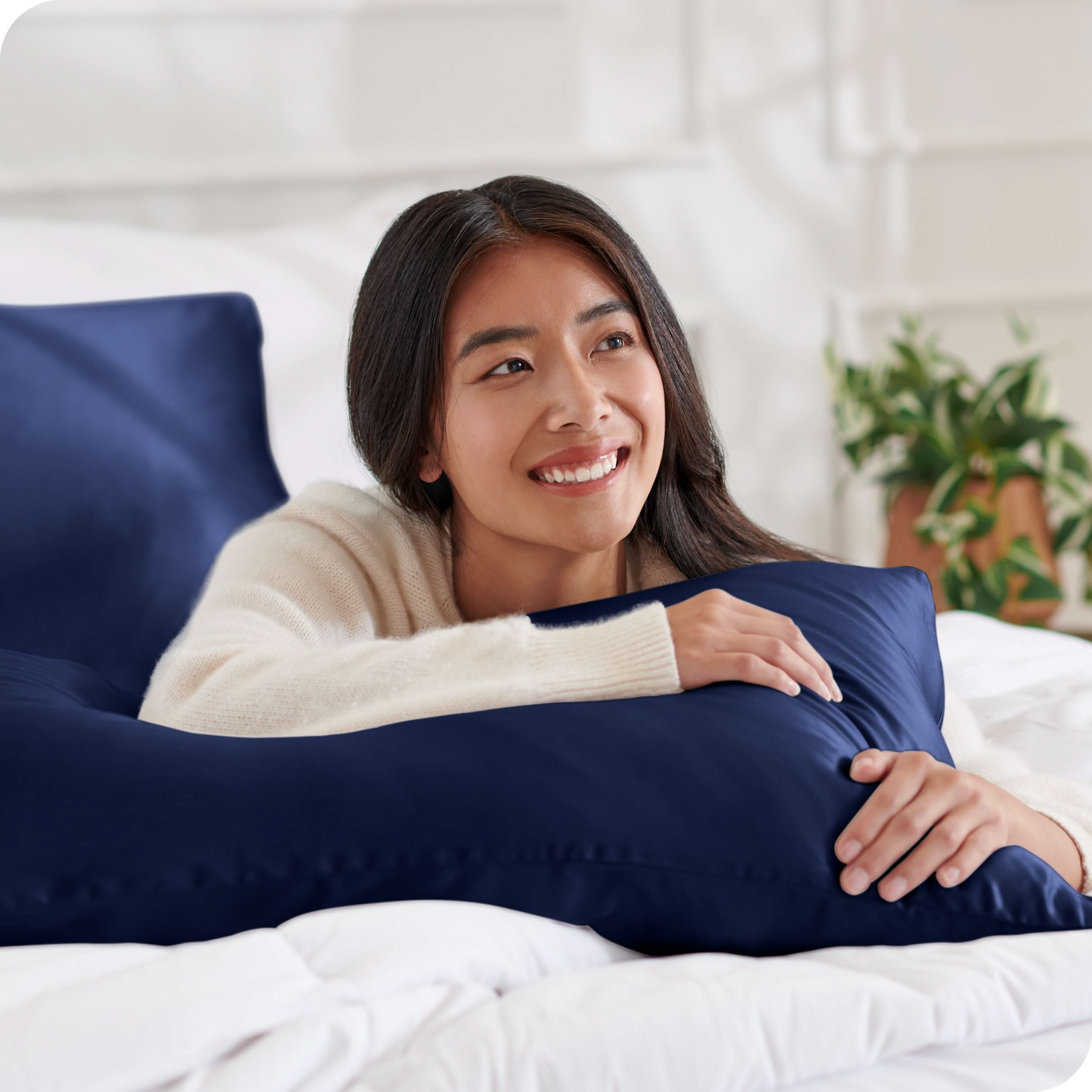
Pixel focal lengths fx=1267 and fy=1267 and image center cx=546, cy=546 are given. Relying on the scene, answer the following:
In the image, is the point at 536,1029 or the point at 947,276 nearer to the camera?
the point at 536,1029

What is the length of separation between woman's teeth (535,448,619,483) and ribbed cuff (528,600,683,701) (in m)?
0.20

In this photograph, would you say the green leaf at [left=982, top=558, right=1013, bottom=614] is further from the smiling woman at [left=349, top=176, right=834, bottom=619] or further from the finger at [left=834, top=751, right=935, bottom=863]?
the finger at [left=834, top=751, right=935, bottom=863]

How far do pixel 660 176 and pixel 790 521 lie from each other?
2.45 ft

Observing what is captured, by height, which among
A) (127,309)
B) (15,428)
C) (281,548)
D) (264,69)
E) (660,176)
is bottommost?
(281,548)

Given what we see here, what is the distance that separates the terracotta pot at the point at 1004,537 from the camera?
2236 mm

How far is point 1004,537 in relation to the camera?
2242mm

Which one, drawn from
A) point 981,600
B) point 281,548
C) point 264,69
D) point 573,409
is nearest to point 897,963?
point 573,409

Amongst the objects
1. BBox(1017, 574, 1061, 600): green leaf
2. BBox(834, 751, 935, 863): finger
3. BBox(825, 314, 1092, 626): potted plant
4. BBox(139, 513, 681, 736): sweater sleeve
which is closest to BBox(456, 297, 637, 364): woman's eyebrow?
BBox(139, 513, 681, 736): sweater sleeve

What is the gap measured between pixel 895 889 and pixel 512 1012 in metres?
0.25

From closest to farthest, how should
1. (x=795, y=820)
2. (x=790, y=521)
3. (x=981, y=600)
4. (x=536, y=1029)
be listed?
(x=536, y=1029) < (x=795, y=820) < (x=981, y=600) < (x=790, y=521)

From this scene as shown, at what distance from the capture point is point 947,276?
8.68 feet

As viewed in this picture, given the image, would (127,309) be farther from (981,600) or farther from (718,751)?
(981,600)

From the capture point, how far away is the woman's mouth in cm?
106

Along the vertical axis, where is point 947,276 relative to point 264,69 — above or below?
below
